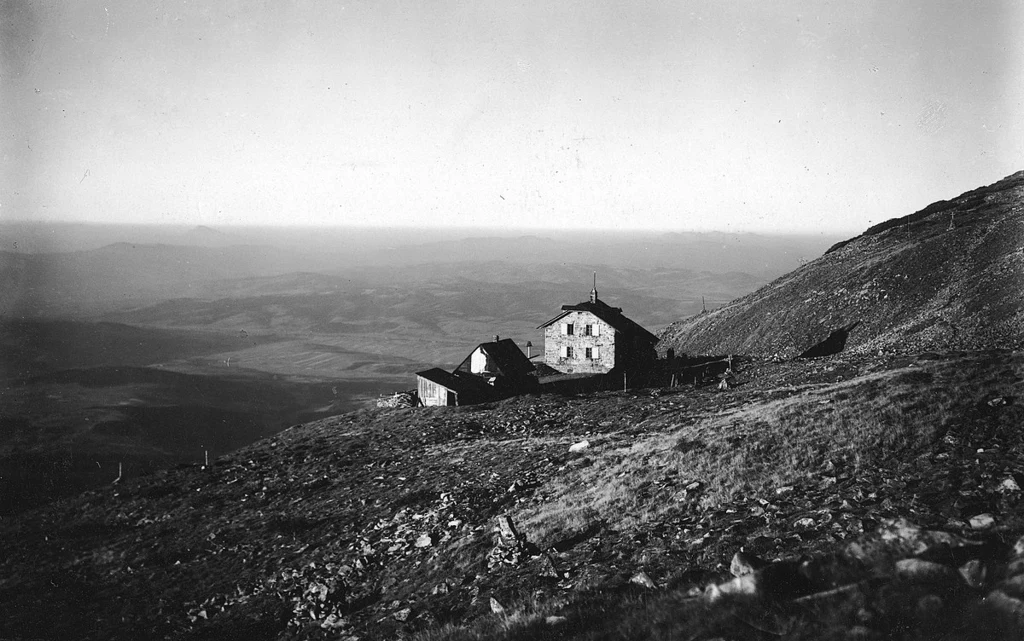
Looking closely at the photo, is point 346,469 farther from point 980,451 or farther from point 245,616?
point 980,451

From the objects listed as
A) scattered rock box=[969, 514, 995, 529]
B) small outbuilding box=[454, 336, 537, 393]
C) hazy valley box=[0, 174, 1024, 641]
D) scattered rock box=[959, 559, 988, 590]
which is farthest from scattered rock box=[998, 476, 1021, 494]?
small outbuilding box=[454, 336, 537, 393]

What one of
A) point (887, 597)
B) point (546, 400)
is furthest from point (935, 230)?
point (887, 597)

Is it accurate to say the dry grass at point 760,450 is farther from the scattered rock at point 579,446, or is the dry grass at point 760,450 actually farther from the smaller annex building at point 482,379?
the smaller annex building at point 482,379

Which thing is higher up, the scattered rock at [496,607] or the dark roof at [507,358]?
the scattered rock at [496,607]

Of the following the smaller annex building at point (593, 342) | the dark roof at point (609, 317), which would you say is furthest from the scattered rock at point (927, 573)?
the smaller annex building at point (593, 342)

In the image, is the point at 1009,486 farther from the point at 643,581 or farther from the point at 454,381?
the point at 454,381

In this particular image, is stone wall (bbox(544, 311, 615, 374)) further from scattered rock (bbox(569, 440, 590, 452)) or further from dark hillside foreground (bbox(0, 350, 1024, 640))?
scattered rock (bbox(569, 440, 590, 452))

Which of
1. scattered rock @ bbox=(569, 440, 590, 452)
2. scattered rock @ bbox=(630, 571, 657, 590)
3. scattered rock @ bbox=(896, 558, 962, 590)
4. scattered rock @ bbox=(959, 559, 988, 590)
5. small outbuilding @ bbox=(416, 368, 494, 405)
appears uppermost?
scattered rock @ bbox=(959, 559, 988, 590)
